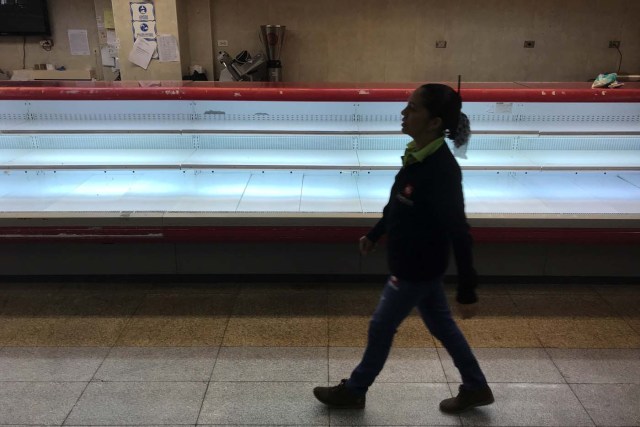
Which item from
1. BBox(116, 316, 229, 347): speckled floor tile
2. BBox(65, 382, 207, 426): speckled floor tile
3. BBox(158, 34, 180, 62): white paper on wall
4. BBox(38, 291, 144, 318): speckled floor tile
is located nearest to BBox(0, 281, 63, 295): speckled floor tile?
BBox(38, 291, 144, 318): speckled floor tile

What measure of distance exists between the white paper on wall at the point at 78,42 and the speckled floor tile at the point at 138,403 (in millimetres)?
5512

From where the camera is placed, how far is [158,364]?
2.66m

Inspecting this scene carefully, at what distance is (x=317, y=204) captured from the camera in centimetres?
326

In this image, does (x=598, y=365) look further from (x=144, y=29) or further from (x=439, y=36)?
(x=144, y=29)

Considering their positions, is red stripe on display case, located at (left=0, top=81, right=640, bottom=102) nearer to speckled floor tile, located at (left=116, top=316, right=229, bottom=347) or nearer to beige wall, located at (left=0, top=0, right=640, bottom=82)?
speckled floor tile, located at (left=116, top=316, right=229, bottom=347)

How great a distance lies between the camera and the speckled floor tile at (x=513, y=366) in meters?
2.56

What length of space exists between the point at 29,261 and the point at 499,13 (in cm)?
598

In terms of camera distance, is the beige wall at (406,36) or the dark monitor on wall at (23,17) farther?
the beige wall at (406,36)

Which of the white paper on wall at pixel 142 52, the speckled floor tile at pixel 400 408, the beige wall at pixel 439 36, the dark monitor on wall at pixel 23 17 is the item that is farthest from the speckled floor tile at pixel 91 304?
the dark monitor on wall at pixel 23 17

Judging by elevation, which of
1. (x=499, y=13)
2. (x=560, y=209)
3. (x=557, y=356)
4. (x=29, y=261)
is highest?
(x=499, y=13)

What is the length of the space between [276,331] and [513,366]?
1335 mm

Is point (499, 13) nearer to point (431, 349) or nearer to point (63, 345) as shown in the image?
point (431, 349)

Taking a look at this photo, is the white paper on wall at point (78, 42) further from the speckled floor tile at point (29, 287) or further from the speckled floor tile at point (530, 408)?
the speckled floor tile at point (530, 408)

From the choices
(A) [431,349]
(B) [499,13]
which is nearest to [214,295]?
(A) [431,349]
